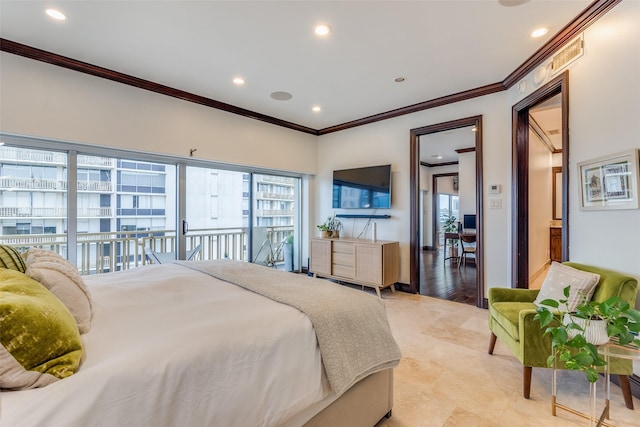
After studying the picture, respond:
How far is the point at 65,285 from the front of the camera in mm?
1354

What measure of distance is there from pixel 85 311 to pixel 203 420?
2.50 ft

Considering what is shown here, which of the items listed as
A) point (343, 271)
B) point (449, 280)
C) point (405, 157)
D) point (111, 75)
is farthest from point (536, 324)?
point (111, 75)

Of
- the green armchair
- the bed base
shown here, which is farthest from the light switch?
the bed base

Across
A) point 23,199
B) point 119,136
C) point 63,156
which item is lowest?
point 23,199

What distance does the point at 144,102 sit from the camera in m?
3.48

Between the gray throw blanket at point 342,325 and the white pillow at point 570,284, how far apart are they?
1.13 meters

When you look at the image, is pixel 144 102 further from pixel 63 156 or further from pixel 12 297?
pixel 12 297

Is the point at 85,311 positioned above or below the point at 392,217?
below

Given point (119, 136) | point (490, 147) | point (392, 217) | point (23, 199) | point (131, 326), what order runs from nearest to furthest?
point (131, 326) → point (23, 199) → point (119, 136) → point (490, 147) → point (392, 217)

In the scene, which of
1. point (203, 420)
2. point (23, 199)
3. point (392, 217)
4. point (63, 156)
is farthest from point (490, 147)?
point (23, 199)

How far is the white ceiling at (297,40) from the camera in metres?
2.24

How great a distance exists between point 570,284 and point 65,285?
293 cm

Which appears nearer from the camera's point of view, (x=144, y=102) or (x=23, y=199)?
(x=23, y=199)

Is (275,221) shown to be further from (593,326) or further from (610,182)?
(593,326)
